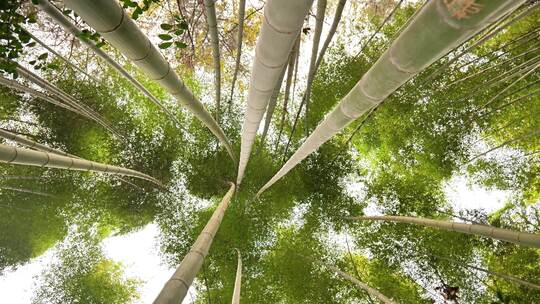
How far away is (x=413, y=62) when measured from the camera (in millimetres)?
1220

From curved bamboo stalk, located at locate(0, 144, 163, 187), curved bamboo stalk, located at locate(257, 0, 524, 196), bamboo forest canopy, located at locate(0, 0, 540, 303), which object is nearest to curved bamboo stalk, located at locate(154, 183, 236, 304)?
curved bamboo stalk, located at locate(257, 0, 524, 196)

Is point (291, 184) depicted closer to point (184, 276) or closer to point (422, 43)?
point (184, 276)

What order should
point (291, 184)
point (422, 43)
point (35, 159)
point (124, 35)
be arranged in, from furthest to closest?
point (291, 184)
point (35, 159)
point (124, 35)
point (422, 43)

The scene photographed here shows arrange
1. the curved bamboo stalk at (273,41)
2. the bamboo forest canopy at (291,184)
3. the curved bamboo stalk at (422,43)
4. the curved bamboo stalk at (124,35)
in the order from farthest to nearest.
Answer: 1. the bamboo forest canopy at (291,184)
2. the curved bamboo stalk at (124,35)
3. the curved bamboo stalk at (273,41)
4. the curved bamboo stalk at (422,43)

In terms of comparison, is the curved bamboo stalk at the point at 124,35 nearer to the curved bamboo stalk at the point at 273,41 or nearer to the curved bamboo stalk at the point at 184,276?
the curved bamboo stalk at the point at 273,41

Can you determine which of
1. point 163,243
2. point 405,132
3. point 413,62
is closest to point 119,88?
point 163,243

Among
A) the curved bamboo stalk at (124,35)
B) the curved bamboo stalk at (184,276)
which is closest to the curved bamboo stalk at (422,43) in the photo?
the curved bamboo stalk at (124,35)

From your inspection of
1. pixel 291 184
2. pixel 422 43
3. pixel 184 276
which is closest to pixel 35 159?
pixel 184 276

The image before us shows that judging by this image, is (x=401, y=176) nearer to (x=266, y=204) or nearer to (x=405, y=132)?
(x=405, y=132)

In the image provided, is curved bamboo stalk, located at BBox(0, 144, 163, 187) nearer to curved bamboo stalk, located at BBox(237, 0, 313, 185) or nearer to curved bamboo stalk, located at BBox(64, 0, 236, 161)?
curved bamboo stalk, located at BBox(64, 0, 236, 161)

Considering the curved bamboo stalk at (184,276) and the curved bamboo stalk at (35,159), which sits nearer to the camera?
the curved bamboo stalk at (184,276)

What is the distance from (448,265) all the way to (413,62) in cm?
862

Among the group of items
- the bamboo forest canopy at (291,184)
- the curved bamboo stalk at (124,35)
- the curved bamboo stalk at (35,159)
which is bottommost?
the curved bamboo stalk at (35,159)

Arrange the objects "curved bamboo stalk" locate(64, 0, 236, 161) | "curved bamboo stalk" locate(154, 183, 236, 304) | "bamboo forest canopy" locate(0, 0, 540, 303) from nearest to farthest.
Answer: "curved bamboo stalk" locate(64, 0, 236, 161), "curved bamboo stalk" locate(154, 183, 236, 304), "bamboo forest canopy" locate(0, 0, 540, 303)
